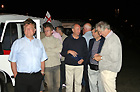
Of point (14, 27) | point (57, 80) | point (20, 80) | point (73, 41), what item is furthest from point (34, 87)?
point (14, 27)

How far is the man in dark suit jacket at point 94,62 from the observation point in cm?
427

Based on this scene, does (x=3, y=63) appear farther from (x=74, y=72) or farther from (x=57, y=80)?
(x=74, y=72)

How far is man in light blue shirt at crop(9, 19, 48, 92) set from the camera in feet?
9.80

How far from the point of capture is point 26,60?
2.98 metres

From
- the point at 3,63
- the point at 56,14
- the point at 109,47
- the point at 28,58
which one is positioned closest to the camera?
the point at 28,58

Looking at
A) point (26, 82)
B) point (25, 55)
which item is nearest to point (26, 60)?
point (25, 55)

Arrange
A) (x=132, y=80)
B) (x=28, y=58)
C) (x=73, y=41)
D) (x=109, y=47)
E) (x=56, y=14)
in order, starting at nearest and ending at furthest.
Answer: (x=28, y=58), (x=109, y=47), (x=73, y=41), (x=132, y=80), (x=56, y=14)

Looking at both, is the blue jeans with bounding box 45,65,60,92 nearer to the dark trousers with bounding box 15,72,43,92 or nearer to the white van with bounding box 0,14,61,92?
the white van with bounding box 0,14,61,92

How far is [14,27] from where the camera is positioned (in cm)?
488

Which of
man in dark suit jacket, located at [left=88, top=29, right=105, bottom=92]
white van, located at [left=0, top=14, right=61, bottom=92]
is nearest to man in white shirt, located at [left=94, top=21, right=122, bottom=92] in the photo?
man in dark suit jacket, located at [left=88, top=29, right=105, bottom=92]

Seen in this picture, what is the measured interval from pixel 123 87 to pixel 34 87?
3.66 m

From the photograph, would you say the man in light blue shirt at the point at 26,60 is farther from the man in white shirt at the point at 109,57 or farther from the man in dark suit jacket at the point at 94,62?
the man in dark suit jacket at the point at 94,62

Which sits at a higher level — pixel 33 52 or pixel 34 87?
pixel 33 52

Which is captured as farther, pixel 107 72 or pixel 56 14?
pixel 56 14
